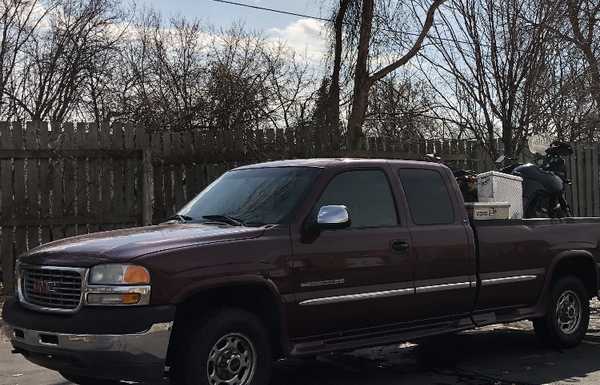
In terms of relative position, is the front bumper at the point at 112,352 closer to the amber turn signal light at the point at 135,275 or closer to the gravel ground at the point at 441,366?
the amber turn signal light at the point at 135,275

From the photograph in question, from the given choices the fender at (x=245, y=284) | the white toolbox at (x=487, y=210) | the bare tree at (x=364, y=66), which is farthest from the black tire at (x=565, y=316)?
the bare tree at (x=364, y=66)

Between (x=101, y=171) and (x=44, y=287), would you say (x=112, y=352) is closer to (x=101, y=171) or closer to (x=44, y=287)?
(x=44, y=287)

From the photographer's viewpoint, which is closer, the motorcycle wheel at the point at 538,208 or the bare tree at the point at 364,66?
the motorcycle wheel at the point at 538,208

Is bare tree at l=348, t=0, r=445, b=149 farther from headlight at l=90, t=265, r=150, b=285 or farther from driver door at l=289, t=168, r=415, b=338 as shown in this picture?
headlight at l=90, t=265, r=150, b=285

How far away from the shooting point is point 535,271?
23.1 ft

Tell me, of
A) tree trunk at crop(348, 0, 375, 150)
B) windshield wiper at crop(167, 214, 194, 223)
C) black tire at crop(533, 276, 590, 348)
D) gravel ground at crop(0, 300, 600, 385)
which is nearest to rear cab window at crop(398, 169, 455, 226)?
gravel ground at crop(0, 300, 600, 385)

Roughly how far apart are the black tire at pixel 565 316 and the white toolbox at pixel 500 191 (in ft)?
2.86

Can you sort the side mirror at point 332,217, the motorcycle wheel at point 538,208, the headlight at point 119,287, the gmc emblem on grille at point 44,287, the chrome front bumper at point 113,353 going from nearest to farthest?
1. the chrome front bumper at point 113,353
2. the headlight at point 119,287
3. the gmc emblem on grille at point 44,287
4. the side mirror at point 332,217
5. the motorcycle wheel at point 538,208

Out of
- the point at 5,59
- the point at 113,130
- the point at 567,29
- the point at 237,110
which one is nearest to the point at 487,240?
the point at 113,130

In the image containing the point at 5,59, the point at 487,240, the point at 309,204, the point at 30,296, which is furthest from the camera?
the point at 5,59

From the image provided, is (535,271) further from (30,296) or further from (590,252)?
(30,296)

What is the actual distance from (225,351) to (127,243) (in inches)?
39.7

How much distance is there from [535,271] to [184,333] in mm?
3766

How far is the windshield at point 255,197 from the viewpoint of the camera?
18.2 ft
